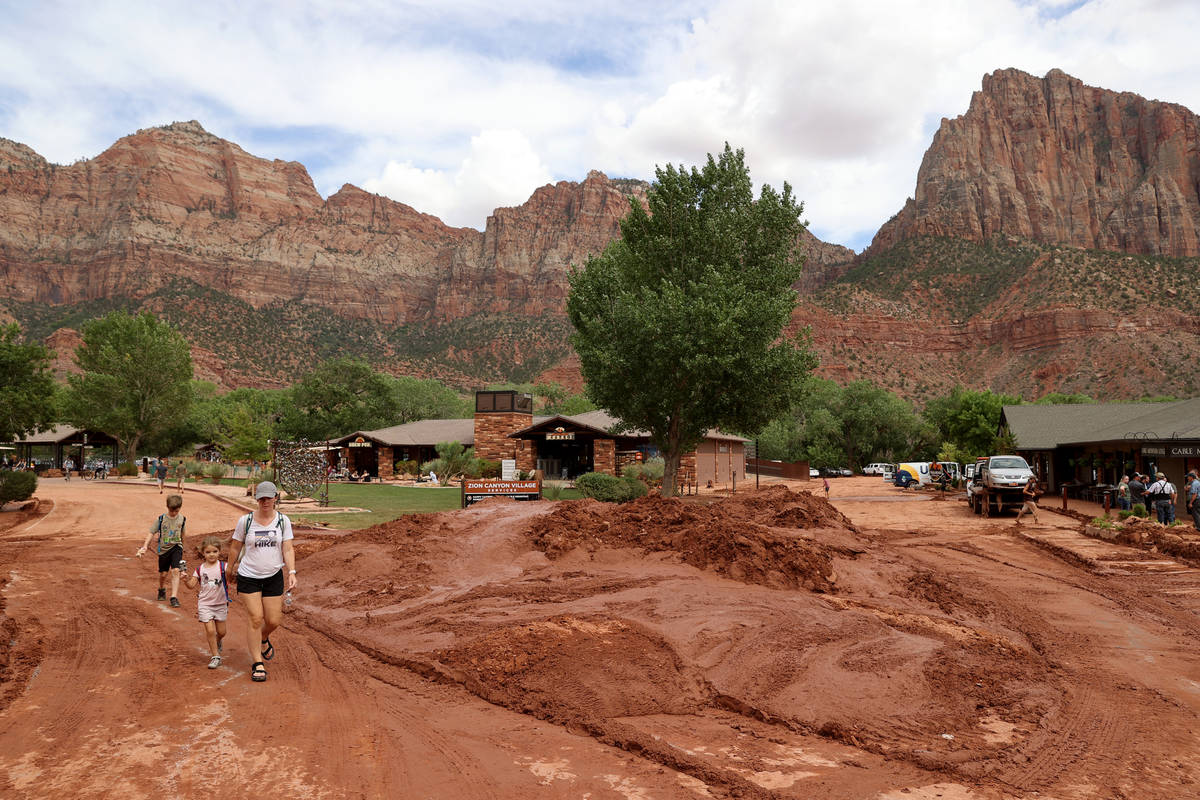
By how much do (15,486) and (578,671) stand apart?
25901 mm

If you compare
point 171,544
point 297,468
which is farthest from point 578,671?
point 297,468

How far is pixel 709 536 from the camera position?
43.3 ft

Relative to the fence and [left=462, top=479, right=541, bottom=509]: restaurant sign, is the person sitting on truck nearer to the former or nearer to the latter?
[left=462, top=479, right=541, bottom=509]: restaurant sign

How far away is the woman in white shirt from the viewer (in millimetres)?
7148

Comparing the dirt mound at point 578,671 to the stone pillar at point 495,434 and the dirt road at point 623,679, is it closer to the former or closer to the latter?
the dirt road at point 623,679

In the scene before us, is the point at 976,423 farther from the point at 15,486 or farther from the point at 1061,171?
the point at 1061,171

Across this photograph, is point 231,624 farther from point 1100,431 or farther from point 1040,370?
point 1040,370

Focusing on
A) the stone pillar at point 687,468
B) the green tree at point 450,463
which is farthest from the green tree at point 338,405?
the stone pillar at point 687,468

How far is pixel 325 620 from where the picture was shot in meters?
10.1

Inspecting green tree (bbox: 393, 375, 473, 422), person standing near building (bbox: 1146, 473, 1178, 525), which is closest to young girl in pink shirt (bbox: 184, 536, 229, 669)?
person standing near building (bbox: 1146, 473, 1178, 525)

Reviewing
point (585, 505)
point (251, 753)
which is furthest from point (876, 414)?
point (251, 753)

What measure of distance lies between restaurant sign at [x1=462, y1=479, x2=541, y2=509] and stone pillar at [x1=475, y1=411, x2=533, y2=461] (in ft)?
74.9

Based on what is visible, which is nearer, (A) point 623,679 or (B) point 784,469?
(A) point 623,679

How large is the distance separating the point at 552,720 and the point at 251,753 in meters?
2.39
